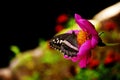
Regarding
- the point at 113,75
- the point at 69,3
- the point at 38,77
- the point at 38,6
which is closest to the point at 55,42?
the point at 113,75

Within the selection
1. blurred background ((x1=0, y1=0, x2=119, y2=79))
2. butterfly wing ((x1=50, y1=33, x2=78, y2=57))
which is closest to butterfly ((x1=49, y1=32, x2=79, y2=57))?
butterfly wing ((x1=50, y1=33, x2=78, y2=57))

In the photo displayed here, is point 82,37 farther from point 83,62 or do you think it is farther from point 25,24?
point 25,24

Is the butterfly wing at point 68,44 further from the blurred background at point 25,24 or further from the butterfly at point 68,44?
the blurred background at point 25,24

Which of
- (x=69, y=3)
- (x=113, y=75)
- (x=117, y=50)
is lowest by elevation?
(x=113, y=75)

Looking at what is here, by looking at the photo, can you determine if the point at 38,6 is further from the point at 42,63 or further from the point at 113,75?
the point at 113,75

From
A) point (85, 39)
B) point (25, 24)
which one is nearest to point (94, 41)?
point (85, 39)

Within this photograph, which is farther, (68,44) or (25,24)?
(25,24)

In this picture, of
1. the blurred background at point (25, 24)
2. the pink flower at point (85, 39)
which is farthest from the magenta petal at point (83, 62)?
the blurred background at point (25, 24)

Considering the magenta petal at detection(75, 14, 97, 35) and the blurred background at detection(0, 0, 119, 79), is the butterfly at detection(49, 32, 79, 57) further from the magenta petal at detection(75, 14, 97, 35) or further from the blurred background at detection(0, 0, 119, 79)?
the blurred background at detection(0, 0, 119, 79)
